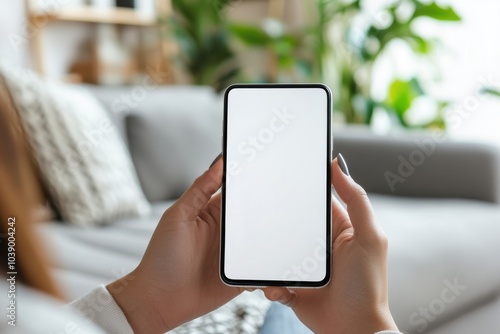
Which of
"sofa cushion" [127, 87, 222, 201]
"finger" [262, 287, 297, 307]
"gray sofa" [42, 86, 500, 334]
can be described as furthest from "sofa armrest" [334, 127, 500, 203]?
"finger" [262, 287, 297, 307]

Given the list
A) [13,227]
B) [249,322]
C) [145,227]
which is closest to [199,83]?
[145,227]

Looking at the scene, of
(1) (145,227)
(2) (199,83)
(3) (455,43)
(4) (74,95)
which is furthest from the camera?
(2) (199,83)

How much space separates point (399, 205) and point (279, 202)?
3.14 feet

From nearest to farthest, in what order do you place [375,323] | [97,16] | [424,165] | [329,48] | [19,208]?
[19,208]
[375,323]
[424,165]
[97,16]
[329,48]

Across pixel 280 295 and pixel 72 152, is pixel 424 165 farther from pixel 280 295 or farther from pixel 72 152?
pixel 280 295

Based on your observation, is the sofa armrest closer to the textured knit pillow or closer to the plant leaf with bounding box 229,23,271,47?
the textured knit pillow

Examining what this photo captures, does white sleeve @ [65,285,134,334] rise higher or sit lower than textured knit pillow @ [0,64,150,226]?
higher

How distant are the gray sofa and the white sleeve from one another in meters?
0.29

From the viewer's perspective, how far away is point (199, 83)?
257cm

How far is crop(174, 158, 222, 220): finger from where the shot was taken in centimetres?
53

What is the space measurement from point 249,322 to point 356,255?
0.20 meters

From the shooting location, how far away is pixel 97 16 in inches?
91.8

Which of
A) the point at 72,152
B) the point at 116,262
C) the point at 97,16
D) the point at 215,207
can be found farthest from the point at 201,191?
the point at 97,16

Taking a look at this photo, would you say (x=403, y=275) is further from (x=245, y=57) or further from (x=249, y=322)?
(x=245, y=57)
